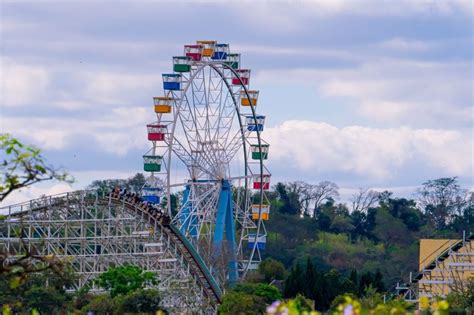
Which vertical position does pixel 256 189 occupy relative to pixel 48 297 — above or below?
above

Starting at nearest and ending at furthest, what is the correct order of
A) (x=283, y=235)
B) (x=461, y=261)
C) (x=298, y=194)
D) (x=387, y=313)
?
1. (x=387, y=313)
2. (x=461, y=261)
3. (x=283, y=235)
4. (x=298, y=194)

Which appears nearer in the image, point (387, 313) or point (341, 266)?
point (387, 313)

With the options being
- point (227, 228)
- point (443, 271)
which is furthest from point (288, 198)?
point (443, 271)

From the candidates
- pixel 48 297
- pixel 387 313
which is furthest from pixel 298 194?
pixel 387 313

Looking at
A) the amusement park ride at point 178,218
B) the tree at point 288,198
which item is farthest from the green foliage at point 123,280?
the tree at point 288,198

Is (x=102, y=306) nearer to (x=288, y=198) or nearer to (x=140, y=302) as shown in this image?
(x=140, y=302)

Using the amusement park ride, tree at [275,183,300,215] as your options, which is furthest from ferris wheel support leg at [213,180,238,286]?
tree at [275,183,300,215]

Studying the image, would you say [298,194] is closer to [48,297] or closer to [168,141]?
[168,141]
